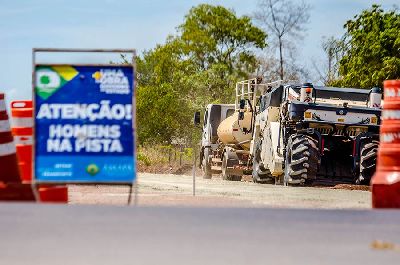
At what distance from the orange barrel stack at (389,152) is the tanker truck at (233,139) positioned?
68.1ft

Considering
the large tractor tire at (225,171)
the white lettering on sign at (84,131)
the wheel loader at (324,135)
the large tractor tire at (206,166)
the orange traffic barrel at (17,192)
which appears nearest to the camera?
the white lettering on sign at (84,131)

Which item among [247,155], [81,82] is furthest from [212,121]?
[81,82]

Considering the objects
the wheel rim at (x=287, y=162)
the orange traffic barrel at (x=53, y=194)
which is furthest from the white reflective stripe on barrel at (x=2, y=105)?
the wheel rim at (x=287, y=162)

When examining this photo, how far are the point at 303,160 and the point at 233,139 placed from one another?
36.0 feet

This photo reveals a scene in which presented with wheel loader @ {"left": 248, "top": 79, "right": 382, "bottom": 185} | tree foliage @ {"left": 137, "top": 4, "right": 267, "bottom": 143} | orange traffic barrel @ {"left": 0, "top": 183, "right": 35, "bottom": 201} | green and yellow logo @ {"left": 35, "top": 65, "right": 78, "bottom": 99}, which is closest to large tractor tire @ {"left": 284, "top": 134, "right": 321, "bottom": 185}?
wheel loader @ {"left": 248, "top": 79, "right": 382, "bottom": 185}

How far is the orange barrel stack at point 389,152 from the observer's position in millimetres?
14586

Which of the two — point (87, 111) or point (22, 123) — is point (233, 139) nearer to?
point (22, 123)

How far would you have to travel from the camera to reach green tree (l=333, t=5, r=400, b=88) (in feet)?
183

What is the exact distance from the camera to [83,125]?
43.1ft

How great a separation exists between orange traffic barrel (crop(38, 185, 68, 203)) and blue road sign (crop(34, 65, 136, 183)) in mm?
1251

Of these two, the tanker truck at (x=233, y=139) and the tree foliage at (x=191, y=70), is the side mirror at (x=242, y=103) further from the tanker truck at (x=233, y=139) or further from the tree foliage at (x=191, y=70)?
the tree foliage at (x=191, y=70)

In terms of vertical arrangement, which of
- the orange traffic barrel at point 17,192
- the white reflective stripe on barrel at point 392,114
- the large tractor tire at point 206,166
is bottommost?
the large tractor tire at point 206,166

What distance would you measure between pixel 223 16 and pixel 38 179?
245ft

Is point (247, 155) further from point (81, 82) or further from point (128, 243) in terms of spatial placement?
point (128, 243)
